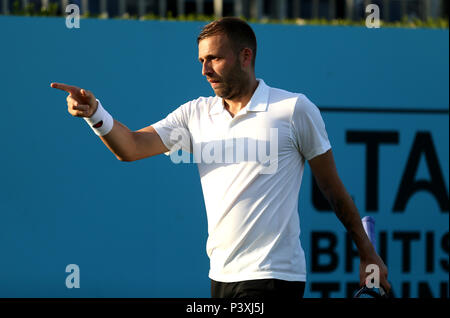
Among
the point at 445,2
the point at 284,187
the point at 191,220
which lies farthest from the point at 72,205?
the point at 445,2

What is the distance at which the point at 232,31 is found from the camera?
3459 mm

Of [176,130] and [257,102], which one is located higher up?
[257,102]

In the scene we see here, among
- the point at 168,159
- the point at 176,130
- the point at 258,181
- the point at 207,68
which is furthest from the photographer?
the point at 168,159

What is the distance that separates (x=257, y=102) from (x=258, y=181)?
0.37 metres

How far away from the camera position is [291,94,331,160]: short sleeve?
3.33 m

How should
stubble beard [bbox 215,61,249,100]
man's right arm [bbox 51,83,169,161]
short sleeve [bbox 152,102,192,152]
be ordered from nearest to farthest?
man's right arm [bbox 51,83,169,161]
stubble beard [bbox 215,61,249,100]
short sleeve [bbox 152,102,192,152]

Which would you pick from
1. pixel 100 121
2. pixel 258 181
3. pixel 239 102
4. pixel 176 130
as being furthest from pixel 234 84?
pixel 100 121

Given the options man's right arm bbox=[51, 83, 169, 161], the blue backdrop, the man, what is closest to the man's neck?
the man

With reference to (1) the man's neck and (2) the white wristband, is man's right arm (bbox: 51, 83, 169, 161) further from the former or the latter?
(1) the man's neck

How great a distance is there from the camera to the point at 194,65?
5656 millimetres

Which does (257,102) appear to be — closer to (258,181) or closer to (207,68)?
(207,68)

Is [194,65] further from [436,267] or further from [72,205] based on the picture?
[436,267]

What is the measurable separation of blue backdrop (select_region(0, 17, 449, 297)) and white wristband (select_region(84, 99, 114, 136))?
218 cm

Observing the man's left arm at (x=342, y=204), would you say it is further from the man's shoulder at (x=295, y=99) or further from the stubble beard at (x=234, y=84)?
the stubble beard at (x=234, y=84)
